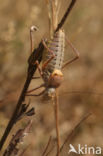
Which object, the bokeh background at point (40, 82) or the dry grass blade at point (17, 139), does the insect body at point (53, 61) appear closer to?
the dry grass blade at point (17, 139)

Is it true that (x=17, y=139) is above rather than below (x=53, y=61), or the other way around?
below

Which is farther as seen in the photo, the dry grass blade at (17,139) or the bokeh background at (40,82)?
the bokeh background at (40,82)

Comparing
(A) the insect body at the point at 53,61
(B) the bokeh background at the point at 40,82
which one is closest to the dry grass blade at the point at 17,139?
(A) the insect body at the point at 53,61

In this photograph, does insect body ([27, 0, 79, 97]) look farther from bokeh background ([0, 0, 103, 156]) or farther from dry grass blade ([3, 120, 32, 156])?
bokeh background ([0, 0, 103, 156])

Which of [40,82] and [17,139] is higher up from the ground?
[17,139]

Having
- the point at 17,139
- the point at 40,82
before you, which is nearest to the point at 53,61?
the point at 17,139

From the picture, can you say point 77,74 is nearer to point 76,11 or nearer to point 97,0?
point 76,11

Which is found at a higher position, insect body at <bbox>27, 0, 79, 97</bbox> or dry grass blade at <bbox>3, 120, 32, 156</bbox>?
insect body at <bbox>27, 0, 79, 97</bbox>

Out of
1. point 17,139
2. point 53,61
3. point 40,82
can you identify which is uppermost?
point 53,61

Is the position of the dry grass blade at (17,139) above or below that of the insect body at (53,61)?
below

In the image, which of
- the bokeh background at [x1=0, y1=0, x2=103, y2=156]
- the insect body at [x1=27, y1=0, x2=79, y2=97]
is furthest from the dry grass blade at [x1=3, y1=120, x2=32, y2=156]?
the bokeh background at [x1=0, y1=0, x2=103, y2=156]

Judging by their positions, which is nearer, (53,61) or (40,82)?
(53,61)

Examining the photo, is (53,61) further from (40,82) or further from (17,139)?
(40,82)
